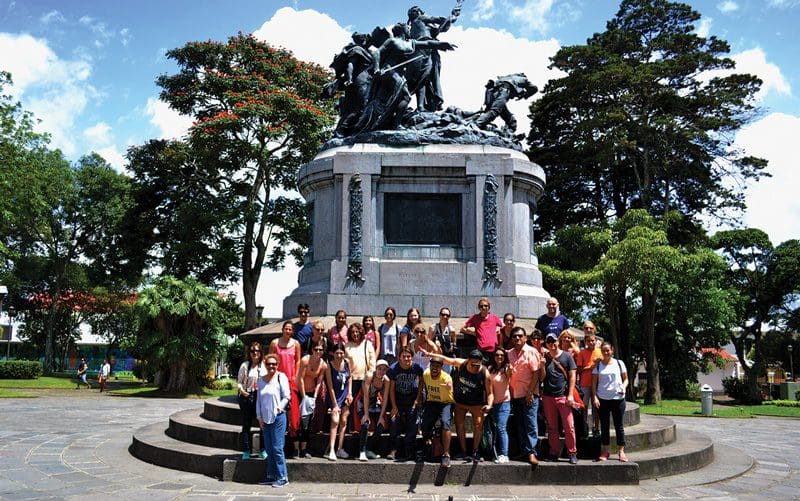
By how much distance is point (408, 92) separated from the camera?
14664mm

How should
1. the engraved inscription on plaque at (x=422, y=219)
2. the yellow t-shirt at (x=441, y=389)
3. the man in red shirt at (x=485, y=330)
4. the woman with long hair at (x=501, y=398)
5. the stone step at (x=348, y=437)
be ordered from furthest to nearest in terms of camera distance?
1. the engraved inscription on plaque at (x=422, y=219)
2. the man in red shirt at (x=485, y=330)
3. the stone step at (x=348, y=437)
4. the woman with long hair at (x=501, y=398)
5. the yellow t-shirt at (x=441, y=389)

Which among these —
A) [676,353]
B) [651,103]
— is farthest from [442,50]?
[676,353]

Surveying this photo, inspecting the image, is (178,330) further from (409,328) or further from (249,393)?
(409,328)

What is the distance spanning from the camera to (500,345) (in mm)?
9328

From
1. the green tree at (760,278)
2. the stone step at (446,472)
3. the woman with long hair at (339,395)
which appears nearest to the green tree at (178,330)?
the stone step at (446,472)

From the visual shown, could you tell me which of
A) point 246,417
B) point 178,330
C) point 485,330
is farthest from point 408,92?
point 178,330

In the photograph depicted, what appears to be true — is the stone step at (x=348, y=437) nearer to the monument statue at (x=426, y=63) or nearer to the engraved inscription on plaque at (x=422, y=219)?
the engraved inscription on plaque at (x=422, y=219)

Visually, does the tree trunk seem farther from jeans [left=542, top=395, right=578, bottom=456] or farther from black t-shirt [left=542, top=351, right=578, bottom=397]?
black t-shirt [left=542, top=351, right=578, bottom=397]

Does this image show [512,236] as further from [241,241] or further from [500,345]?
[241,241]

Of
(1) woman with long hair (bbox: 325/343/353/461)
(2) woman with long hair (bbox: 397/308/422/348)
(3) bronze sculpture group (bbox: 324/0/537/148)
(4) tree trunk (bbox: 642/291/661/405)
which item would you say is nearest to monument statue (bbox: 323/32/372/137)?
(3) bronze sculpture group (bbox: 324/0/537/148)

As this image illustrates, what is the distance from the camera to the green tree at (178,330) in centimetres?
2725

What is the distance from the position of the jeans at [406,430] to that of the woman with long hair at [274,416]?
1438 mm

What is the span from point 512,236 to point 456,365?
5807 mm

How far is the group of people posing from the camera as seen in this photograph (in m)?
8.26
